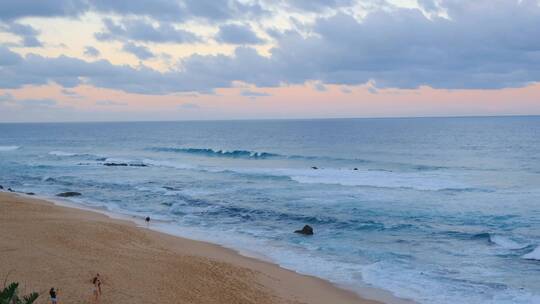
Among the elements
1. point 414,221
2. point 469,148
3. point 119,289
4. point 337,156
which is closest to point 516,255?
point 414,221

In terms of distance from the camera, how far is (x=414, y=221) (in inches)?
1129

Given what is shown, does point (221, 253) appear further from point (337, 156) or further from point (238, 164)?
point (337, 156)

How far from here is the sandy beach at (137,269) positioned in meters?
15.9

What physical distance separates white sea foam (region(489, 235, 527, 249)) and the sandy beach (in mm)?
10245

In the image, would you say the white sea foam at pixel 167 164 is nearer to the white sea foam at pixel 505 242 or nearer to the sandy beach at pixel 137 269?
the sandy beach at pixel 137 269

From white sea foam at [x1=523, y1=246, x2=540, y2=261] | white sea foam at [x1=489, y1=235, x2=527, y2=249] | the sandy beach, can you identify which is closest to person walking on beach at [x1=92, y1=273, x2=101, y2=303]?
the sandy beach

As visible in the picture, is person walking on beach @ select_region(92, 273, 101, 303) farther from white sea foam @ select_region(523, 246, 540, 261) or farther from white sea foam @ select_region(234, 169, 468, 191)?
white sea foam @ select_region(234, 169, 468, 191)

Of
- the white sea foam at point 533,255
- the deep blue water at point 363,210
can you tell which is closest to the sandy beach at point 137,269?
the deep blue water at point 363,210

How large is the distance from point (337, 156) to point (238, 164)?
598 inches

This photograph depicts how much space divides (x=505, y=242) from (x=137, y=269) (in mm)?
16959

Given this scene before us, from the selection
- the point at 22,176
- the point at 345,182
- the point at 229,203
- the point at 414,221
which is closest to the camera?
the point at 414,221

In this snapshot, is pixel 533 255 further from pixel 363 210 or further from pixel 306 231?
pixel 363 210

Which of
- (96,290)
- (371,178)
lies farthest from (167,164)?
(96,290)

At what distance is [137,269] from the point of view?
18266mm
